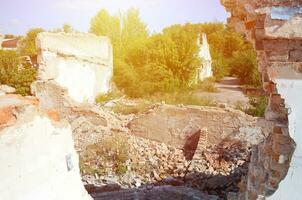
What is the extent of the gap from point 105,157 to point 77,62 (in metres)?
7.99

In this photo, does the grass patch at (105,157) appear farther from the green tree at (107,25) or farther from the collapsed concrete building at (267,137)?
the green tree at (107,25)

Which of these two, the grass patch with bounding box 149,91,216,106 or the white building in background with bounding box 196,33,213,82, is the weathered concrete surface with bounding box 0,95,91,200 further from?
the white building in background with bounding box 196,33,213,82

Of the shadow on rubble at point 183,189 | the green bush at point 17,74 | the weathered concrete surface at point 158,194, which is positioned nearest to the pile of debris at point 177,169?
the shadow on rubble at point 183,189

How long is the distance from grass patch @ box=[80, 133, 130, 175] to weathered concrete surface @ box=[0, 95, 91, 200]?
5223mm

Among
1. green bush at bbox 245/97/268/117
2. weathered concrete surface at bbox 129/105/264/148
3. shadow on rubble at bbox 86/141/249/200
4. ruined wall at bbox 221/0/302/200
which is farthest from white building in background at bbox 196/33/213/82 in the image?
ruined wall at bbox 221/0/302/200

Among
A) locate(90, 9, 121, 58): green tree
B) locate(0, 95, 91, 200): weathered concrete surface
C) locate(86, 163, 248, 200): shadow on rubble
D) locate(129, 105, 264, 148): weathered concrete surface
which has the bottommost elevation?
locate(86, 163, 248, 200): shadow on rubble

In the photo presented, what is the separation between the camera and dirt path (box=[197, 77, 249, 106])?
59.2ft

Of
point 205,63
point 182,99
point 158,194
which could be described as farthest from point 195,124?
point 205,63

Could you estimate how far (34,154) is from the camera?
3.23m

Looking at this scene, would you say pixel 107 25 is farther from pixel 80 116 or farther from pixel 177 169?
pixel 177 169

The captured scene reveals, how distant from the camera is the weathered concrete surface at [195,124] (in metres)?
10.8

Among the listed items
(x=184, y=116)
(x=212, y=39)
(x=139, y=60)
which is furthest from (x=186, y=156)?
(x=212, y=39)

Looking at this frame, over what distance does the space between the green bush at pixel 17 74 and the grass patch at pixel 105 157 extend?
22.3ft

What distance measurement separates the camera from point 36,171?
324 centimetres
